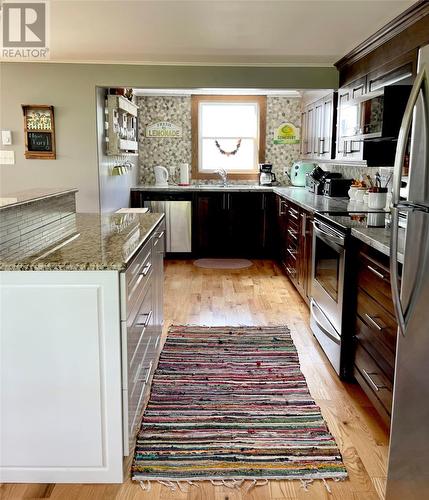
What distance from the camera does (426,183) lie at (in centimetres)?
153

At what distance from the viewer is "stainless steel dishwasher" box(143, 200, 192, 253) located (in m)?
6.34

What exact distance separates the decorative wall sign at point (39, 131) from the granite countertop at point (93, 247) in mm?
1916

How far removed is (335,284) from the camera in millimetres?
3047

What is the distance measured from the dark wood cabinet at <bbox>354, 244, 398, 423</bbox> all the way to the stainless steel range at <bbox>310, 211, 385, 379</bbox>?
107mm

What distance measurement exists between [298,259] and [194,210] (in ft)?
7.02

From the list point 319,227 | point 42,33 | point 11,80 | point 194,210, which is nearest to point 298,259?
point 319,227

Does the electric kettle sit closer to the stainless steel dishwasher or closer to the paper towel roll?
the paper towel roll

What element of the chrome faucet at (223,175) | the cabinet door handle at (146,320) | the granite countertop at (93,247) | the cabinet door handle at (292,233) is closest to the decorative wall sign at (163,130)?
the chrome faucet at (223,175)

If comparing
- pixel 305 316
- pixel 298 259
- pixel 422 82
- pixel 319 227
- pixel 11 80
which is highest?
pixel 11 80

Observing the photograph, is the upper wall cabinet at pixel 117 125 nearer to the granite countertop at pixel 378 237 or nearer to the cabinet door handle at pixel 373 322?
the granite countertop at pixel 378 237

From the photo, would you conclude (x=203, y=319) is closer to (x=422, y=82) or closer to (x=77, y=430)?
(x=77, y=430)

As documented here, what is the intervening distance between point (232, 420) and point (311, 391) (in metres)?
0.59

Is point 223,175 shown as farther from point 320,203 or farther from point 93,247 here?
point 93,247

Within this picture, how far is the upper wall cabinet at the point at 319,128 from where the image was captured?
4855 mm
